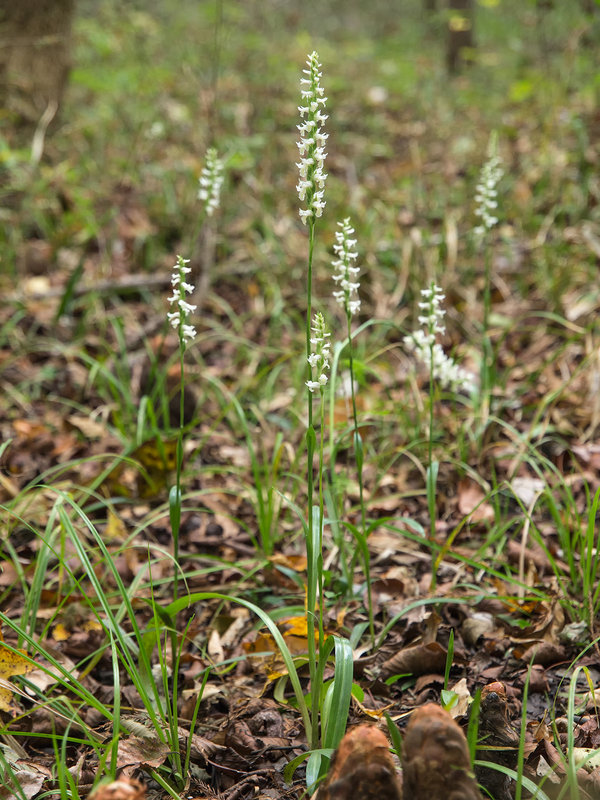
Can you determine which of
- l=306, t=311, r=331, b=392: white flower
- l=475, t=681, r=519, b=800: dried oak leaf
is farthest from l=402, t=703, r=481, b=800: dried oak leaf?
l=306, t=311, r=331, b=392: white flower

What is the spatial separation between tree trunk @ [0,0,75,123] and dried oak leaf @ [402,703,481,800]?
5238mm

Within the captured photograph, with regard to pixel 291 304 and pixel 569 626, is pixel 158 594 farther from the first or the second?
pixel 291 304

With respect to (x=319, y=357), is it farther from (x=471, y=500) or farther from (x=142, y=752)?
(x=471, y=500)

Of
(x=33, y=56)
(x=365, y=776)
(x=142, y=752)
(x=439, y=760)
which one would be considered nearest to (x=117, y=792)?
(x=365, y=776)

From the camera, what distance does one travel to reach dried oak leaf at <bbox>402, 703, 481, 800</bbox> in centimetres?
110

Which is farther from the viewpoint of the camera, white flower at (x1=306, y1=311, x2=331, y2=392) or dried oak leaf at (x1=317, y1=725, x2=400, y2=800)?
white flower at (x1=306, y1=311, x2=331, y2=392)

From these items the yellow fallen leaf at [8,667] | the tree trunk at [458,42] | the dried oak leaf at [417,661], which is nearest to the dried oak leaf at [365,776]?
the dried oak leaf at [417,661]

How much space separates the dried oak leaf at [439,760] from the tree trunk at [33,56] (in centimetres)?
524

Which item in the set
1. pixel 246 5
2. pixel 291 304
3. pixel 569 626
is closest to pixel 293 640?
pixel 569 626

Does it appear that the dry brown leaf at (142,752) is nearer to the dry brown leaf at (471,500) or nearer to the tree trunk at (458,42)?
the dry brown leaf at (471,500)

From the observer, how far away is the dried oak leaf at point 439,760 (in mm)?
1102

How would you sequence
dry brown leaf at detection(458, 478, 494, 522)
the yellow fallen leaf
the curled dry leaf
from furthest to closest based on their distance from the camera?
dry brown leaf at detection(458, 478, 494, 522) → the yellow fallen leaf → the curled dry leaf

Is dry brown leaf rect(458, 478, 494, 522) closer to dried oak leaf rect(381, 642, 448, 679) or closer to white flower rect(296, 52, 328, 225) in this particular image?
dried oak leaf rect(381, 642, 448, 679)

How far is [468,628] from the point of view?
6.65 feet
